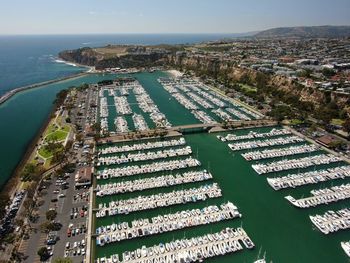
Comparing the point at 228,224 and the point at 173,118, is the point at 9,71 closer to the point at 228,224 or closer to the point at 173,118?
the point at 173,118

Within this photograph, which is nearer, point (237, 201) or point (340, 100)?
point (237, 201)

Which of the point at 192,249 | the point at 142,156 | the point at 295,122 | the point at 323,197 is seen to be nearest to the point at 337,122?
the point at 295,122

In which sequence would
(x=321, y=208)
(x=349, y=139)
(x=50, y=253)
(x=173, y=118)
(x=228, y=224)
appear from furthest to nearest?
(x=173, y=118) < (x=349, y=139) < (x=321, y=208) < (x=228, y=224) < (x=50, y=253)

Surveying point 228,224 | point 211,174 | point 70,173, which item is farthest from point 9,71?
point 228,224

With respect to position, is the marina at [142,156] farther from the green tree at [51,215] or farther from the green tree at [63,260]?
the green tree at [63,260]

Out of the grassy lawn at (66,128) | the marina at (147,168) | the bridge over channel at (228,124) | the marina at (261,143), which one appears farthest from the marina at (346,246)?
the grassy lawn at (66,128)

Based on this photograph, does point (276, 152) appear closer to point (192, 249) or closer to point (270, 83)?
point (192, 249)

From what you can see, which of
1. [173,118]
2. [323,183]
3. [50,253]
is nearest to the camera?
[50,253]
